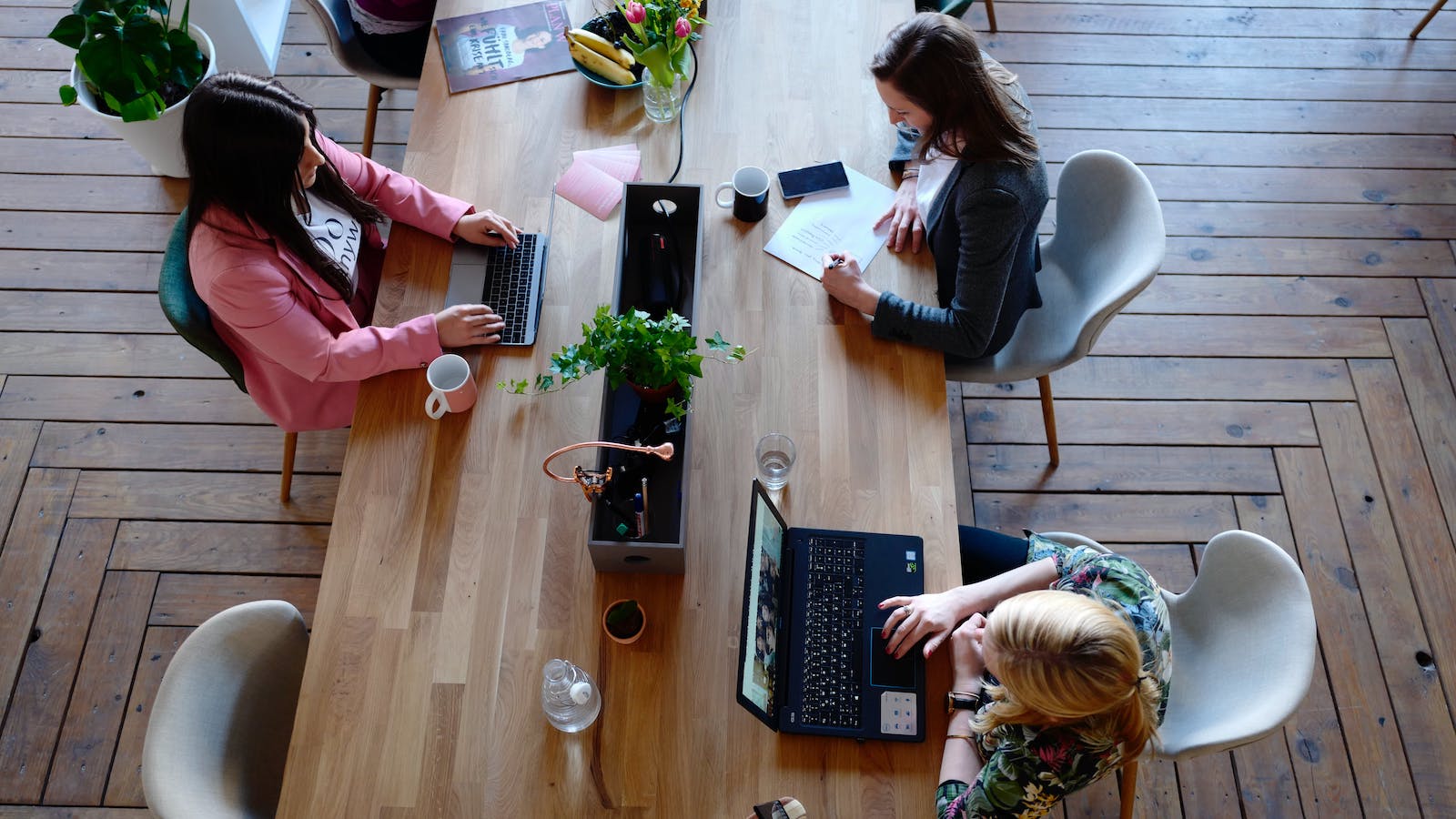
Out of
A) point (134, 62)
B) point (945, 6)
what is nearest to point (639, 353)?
point (945, 6)

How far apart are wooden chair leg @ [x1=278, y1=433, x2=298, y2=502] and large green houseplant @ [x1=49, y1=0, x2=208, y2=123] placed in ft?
3.64

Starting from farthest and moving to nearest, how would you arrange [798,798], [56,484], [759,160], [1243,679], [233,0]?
1. [233,0]
2. [56,484]
3. [759,160]
4. [1243,679]
5. [798,798]

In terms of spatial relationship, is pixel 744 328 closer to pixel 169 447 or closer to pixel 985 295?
pixel 985 295

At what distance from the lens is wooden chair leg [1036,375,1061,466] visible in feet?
8.29

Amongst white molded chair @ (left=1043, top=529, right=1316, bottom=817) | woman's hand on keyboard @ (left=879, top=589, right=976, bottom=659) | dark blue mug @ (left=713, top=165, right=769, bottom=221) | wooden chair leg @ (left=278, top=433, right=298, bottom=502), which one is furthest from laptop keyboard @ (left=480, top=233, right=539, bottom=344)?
white molded chair @ (left=1043, top=529, right=1316, bottom=817)

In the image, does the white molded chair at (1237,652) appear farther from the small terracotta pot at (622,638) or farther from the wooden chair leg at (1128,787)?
the small terracotta pot at (622,638)

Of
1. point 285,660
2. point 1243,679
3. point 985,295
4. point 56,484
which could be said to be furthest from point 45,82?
point 1243,679

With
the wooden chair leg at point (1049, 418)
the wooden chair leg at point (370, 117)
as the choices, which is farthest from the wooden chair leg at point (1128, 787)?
the wooden chair leg at point (370, 117)

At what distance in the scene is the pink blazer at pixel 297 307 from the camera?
1.83m

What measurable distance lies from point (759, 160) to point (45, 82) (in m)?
2.91

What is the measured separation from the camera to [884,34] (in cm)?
236

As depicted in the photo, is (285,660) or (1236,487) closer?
(285,660)

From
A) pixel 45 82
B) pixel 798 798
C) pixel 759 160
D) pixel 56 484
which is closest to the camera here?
pixel 798 798

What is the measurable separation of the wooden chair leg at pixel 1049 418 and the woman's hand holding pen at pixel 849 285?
2.31 ft
